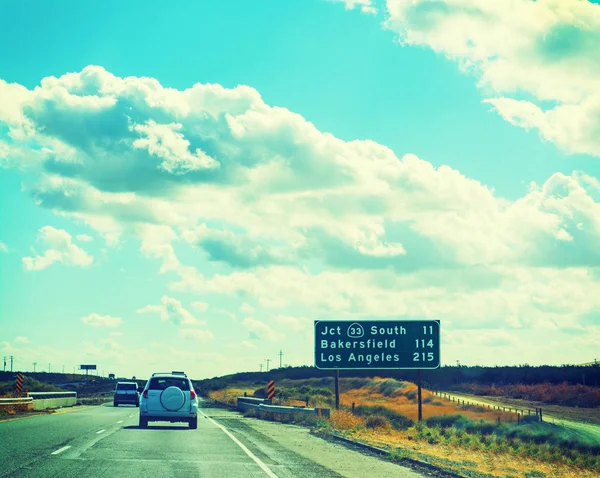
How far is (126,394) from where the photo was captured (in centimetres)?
5356

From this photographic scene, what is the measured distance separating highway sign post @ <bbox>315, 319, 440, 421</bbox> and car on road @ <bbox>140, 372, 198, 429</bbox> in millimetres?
13548

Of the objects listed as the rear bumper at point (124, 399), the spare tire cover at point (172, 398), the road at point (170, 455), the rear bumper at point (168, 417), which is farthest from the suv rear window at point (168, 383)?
the rear bumper at point (124, 399)

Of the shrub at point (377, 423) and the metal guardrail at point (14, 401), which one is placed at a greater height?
the metal guardrail at point (14, 401)

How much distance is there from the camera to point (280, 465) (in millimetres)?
15773

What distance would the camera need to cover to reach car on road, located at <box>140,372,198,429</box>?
24906mm

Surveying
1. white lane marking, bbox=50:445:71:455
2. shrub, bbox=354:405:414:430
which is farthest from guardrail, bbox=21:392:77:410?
white lane marking, bbox=50:445:71:455

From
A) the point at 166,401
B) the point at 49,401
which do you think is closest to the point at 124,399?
the point at 49,401

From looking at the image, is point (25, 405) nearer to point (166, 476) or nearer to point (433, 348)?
point (433, 348)

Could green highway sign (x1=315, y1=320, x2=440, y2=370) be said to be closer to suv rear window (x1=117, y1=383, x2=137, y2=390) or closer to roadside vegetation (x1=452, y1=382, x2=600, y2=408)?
suv rear window (x1=117, y1=383, x2=137, y2=390)

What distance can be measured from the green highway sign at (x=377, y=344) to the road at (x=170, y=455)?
12.4m

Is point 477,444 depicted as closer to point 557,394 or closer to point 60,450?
point 60,450

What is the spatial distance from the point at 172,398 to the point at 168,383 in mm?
807

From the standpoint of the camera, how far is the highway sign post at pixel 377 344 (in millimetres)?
37531

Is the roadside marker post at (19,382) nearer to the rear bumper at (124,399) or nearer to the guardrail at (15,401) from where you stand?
the rear bumper at (124,399)
